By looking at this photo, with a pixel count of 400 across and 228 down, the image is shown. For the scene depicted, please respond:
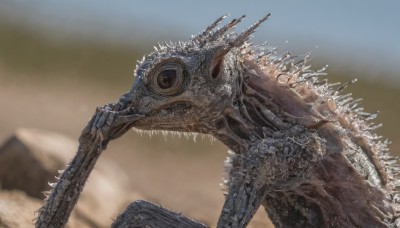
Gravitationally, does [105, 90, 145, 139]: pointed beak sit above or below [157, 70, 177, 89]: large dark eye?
below

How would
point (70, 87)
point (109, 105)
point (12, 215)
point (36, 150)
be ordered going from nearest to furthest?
point (109, 105)
point (12, 215)
point (36, 150)
point (70, 87)

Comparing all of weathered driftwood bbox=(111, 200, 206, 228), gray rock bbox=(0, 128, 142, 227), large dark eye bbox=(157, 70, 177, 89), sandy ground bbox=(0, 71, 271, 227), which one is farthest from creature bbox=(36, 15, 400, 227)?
sandy ground bbox=(0, 71, 271, 227)

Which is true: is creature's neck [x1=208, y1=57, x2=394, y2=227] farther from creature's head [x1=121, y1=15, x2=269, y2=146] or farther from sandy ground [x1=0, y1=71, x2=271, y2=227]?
sandy ground [x1=0, y1=71, x2=271, y2=227]

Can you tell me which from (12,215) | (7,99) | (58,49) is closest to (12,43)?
(58,49)

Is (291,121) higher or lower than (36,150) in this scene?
lower

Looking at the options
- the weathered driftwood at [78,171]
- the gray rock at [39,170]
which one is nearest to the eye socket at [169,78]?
the weathered driftwood at [78,171]

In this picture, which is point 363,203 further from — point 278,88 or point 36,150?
point 36,150

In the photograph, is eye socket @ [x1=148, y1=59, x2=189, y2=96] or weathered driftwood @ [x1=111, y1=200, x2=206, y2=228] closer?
eye socket @ [x1=148, y1=59, x2=189, y2=96]
